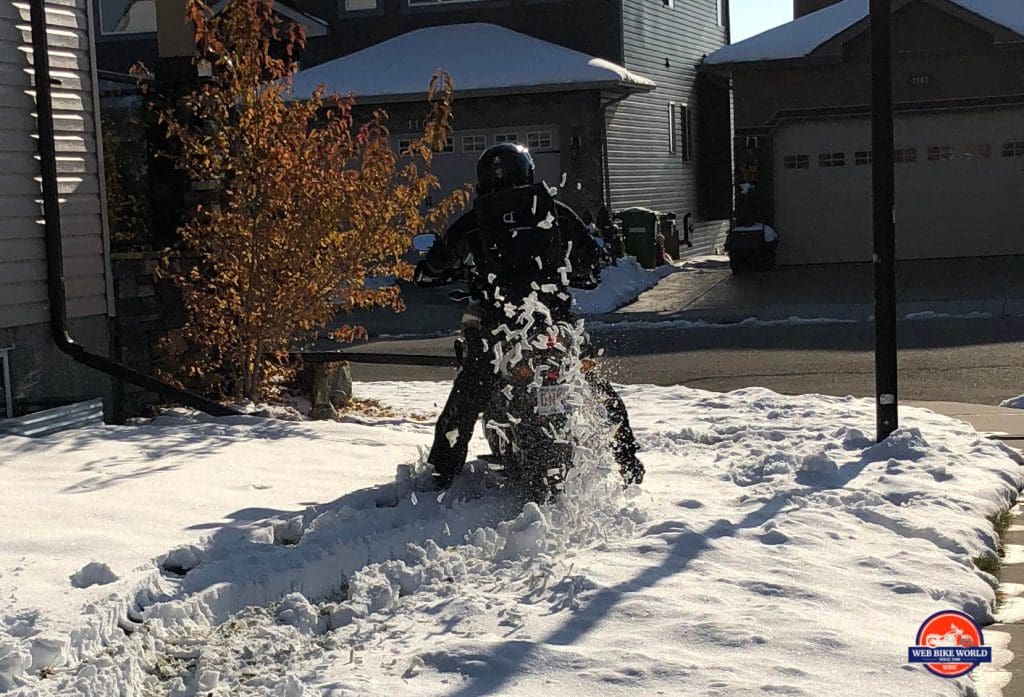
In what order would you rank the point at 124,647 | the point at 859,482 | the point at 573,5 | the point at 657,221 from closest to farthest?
the point at 124,647 → the point at 859,482 → the point at 657,221 → the point at 573,5

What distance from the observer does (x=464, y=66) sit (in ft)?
87.1

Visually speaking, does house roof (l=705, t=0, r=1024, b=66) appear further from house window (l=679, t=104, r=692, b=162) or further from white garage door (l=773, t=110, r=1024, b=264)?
house window (l=679, t=104, r=692, b=162)

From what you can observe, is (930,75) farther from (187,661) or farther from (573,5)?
(187,661)

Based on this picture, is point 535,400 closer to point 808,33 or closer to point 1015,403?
point 1015,403

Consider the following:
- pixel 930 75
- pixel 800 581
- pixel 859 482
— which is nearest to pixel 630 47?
pixel 930 75

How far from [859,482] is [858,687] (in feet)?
10.8

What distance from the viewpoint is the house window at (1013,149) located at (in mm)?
24391

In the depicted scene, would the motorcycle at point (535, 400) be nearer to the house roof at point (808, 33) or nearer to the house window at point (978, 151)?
the house roof at point (808, 33)

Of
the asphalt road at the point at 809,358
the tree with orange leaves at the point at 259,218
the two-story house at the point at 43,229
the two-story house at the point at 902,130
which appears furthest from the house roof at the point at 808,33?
the two-story house at the point at 43,229

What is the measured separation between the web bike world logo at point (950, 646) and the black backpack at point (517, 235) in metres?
2.64

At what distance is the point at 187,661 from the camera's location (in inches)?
193

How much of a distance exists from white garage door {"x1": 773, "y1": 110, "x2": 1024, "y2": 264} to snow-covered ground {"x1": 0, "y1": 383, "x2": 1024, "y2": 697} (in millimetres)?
17202

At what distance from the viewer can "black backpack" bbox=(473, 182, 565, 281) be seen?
6984 mm

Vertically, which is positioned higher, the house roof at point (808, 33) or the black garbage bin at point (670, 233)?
the house roof at point (808, 33)
